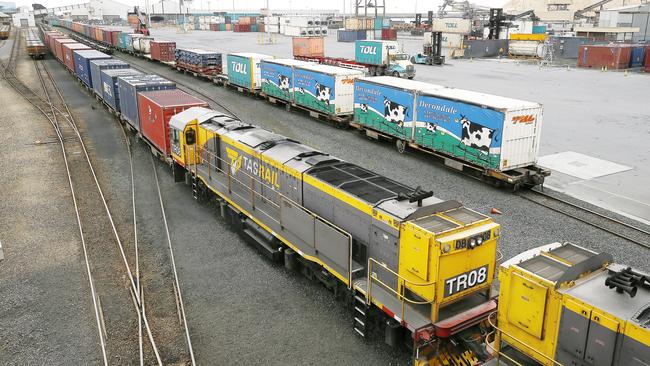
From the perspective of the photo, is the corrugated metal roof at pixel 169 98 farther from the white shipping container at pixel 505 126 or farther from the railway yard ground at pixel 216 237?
the white shipping container at pixel 505 126

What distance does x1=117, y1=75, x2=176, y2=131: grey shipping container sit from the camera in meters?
25.6

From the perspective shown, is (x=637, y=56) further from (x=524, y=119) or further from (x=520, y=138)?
(x=520, y=138)

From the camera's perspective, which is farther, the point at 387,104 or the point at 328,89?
the point at 328,89

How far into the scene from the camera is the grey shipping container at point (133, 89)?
25.6 meters

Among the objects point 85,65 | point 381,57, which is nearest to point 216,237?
point 85,65

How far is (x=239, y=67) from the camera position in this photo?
138 feet

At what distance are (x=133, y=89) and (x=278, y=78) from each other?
1320 centimetres

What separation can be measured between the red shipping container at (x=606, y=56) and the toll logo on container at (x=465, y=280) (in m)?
62.4

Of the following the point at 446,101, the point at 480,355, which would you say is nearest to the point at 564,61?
the point at 446,101

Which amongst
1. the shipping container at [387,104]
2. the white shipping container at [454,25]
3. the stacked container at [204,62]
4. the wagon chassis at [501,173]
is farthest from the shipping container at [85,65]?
the white shipping container at [454,25]

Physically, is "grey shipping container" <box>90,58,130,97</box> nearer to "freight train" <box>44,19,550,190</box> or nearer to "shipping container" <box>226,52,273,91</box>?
"shipping container" <box>226,52,273,91</box>

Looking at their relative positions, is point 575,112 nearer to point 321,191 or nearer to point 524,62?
point 321,191

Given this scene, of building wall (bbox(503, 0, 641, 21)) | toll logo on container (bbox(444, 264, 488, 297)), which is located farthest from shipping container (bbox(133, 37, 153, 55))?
building wall (bbox(503, 0, 641, 21))

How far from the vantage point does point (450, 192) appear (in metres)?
20.4
